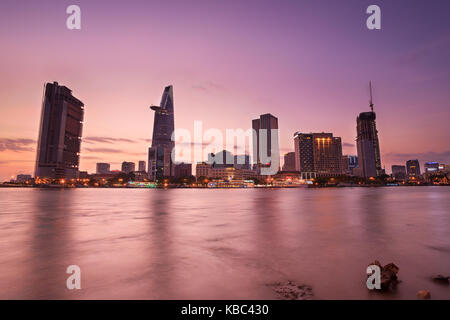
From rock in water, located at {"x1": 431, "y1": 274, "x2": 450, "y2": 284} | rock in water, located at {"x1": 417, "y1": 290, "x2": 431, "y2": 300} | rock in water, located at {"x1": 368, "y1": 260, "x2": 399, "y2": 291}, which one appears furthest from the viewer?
rock in water, located at {"x1": 431, "y1": 274, "x2": 450, "y2": 284}

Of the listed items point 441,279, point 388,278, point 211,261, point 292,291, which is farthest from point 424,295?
point 211,261

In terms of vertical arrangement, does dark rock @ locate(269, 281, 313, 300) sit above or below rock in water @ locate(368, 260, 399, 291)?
below

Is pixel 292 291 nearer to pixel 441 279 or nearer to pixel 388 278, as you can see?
pixel 388 278

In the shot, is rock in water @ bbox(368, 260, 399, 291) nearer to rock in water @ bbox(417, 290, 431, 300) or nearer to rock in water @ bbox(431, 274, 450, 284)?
rock in water @ bbox(417, 290, 431, 300)

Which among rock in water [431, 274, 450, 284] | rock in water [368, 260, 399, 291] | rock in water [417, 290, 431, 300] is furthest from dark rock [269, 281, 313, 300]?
rock in water [431, 274, 450, 284]

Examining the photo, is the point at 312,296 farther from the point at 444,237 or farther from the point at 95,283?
the point at 444,237

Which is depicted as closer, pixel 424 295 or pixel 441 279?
pixel 424 295

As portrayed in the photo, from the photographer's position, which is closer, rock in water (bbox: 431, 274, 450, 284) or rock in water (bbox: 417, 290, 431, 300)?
rock in water (bbox: 417, 290, 431, 300)

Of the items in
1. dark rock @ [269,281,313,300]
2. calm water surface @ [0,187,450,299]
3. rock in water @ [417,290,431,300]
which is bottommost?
calm water surface @ [0,187,450,299]

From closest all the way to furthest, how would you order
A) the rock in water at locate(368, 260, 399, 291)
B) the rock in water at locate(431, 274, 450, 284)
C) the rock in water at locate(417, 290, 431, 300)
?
1. the rock in water at locate(417, 290, 431, 300)
2. the rock in water at locate(368, 260, 399, 291)
3. the rock in water at locate(431, 274, 450, 284)

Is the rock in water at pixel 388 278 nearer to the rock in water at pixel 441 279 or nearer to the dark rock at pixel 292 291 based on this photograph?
the rock in water at pixel 441 279
